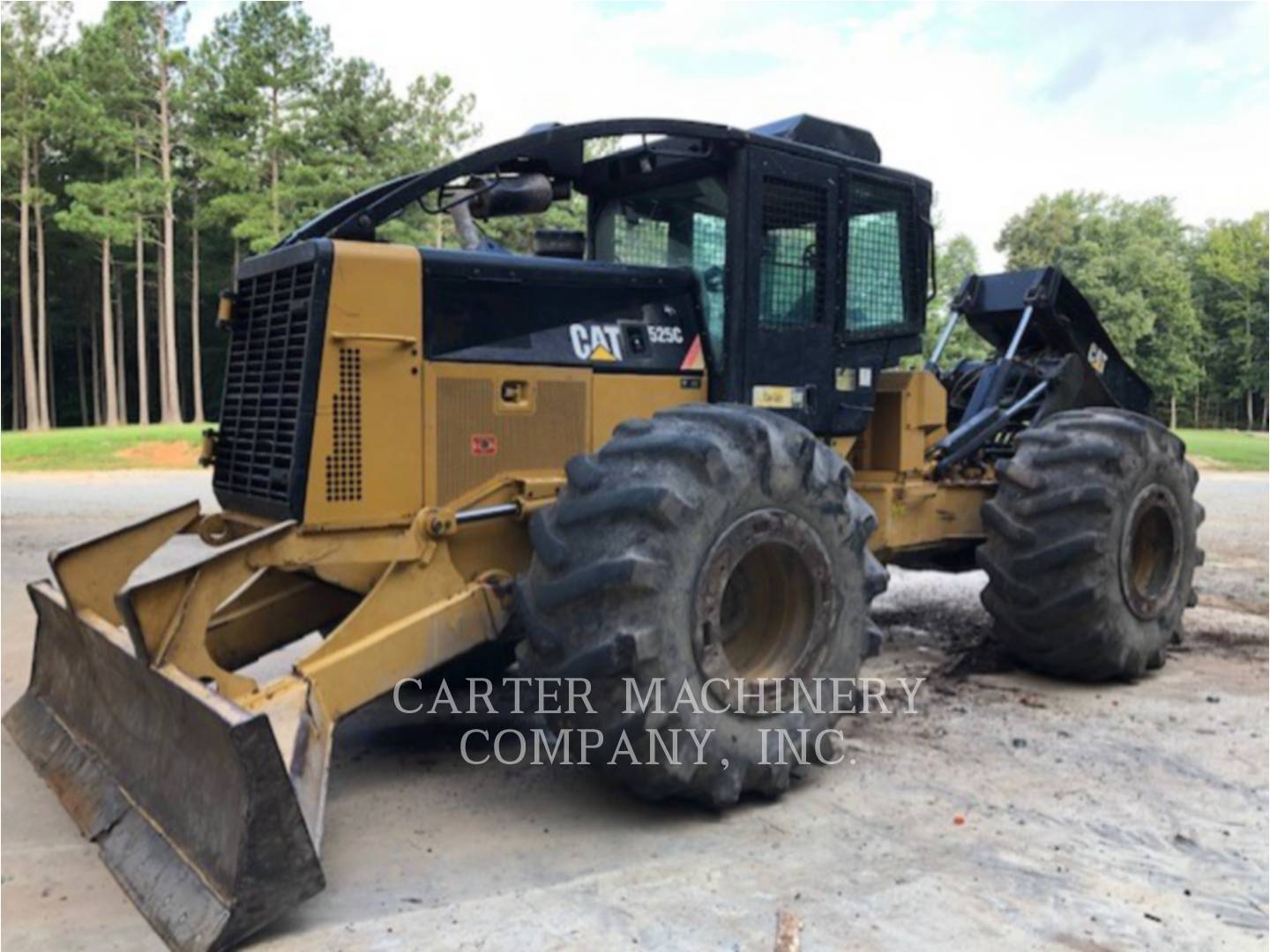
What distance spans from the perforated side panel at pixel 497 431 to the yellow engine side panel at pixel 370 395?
12cm

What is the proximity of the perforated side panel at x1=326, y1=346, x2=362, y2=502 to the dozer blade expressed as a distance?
95cm

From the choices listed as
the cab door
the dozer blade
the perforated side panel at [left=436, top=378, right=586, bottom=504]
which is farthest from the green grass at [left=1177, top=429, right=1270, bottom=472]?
the dozer blade

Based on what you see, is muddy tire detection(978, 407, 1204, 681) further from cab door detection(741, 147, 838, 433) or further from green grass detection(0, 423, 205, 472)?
green grass detection(0, 423, 205, 472)

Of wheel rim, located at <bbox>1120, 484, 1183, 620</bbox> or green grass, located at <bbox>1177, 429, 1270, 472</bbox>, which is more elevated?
wheel rim, located at <bbox>1120, 484, 1183, 620</bbox>

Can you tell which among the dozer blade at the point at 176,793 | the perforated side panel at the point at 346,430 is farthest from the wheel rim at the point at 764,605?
the dozer blade at the point at 176,793

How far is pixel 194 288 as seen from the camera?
39.0m

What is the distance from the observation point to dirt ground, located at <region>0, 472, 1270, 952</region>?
3.33 meters

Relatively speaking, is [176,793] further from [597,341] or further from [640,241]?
[640,241]

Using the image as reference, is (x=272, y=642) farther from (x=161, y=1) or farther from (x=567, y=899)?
(x=161, y=1)

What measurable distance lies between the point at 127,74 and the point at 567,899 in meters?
36.4

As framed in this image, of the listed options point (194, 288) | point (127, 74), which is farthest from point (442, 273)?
point (194, 288)

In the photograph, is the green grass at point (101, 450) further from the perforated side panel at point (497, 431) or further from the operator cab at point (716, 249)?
the perforated side panel at point (497, 431)

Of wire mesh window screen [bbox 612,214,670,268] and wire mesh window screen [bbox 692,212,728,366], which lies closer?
wire mesh window screen [bbox 692,212,728,366]

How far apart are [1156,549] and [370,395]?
16.2ft
